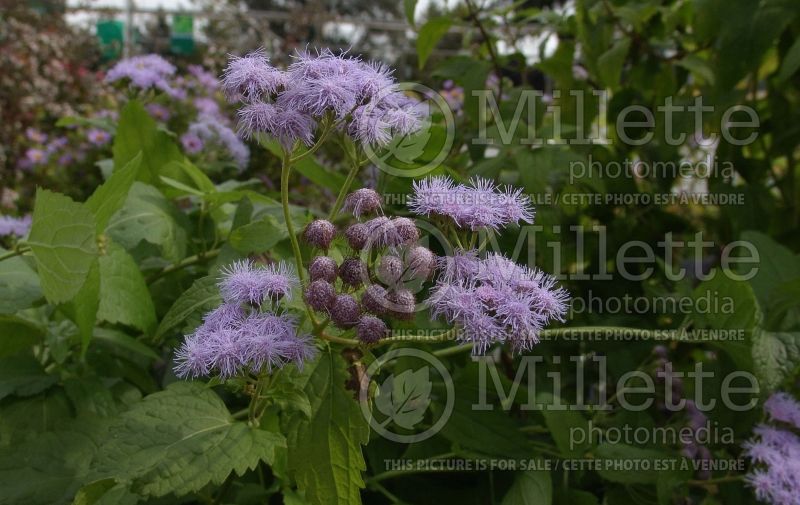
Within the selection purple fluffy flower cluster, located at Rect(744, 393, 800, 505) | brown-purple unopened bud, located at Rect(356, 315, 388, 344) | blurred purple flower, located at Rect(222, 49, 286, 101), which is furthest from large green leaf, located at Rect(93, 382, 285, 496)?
purple fluffy flower cluster, located at Rect(744, 393, 800, 505)

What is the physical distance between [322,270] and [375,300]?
8 cm

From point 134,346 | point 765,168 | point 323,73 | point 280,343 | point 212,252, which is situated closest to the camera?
point 280,343

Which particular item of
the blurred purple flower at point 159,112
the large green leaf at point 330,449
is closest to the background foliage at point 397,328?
the large green leaf at point 330,449

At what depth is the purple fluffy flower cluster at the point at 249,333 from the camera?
929mm

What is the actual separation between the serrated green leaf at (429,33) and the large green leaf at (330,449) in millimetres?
1086

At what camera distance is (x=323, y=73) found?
103 cm

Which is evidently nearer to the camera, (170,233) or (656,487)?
Answer: (656,487)

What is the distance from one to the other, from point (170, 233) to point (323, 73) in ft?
1.94

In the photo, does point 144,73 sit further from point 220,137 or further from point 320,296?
point 320,296

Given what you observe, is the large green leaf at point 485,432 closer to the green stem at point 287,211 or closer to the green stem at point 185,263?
the green stem at point 287,211

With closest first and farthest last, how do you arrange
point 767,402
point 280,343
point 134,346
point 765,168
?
point 280,343 < point 134,346 < point 767,402 < point 765,168

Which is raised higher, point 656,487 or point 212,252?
point 212,252

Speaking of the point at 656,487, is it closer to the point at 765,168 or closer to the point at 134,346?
the point at 134,346

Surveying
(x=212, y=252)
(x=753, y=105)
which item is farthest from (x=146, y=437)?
(x=753, y=105)
